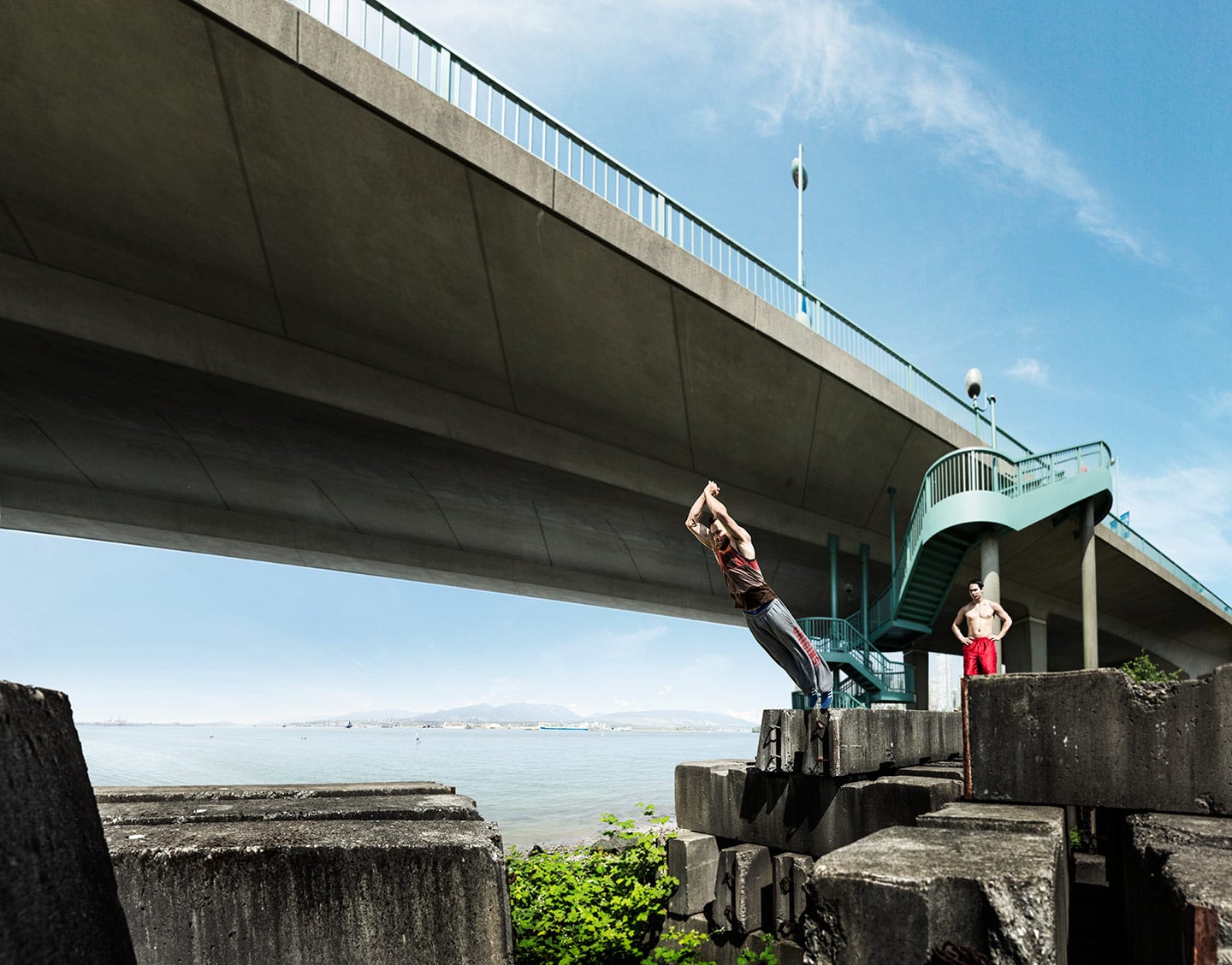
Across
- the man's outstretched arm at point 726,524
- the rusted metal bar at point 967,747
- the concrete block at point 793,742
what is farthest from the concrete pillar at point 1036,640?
the rusted metal bar at point 967,747

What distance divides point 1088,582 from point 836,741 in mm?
16616

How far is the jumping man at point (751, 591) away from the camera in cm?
684

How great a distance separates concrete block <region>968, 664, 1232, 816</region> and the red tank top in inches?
115

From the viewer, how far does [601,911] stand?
294 inches

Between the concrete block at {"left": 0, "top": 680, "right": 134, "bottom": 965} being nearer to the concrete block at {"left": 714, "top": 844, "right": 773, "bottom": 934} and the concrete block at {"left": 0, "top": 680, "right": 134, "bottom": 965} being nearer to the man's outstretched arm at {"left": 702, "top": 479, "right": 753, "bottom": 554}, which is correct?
the man's outstretched arm at {"left": 702, "top": 479, "right": 753, "bottom": 554}

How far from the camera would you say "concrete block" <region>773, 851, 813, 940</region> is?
7.64 metres

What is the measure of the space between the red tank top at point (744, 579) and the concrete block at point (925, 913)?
4544 millimetres

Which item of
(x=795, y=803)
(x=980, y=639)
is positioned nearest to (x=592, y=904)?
(x=795, y=803)

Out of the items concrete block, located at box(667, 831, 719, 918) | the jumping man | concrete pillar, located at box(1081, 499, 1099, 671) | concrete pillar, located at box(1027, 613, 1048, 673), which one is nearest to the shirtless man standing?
the jumping man

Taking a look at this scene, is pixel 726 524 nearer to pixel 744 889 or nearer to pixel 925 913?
pixel 744 889

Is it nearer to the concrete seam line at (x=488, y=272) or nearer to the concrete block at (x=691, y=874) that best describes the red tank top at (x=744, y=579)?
the concrete block at (x=691, y=874)

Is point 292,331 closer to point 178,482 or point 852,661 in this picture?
point 178,482

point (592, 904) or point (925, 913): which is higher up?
point (925, 913)

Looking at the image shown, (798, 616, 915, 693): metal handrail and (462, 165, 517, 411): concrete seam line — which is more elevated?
(462, 165, 517, 411): concrete seam line
